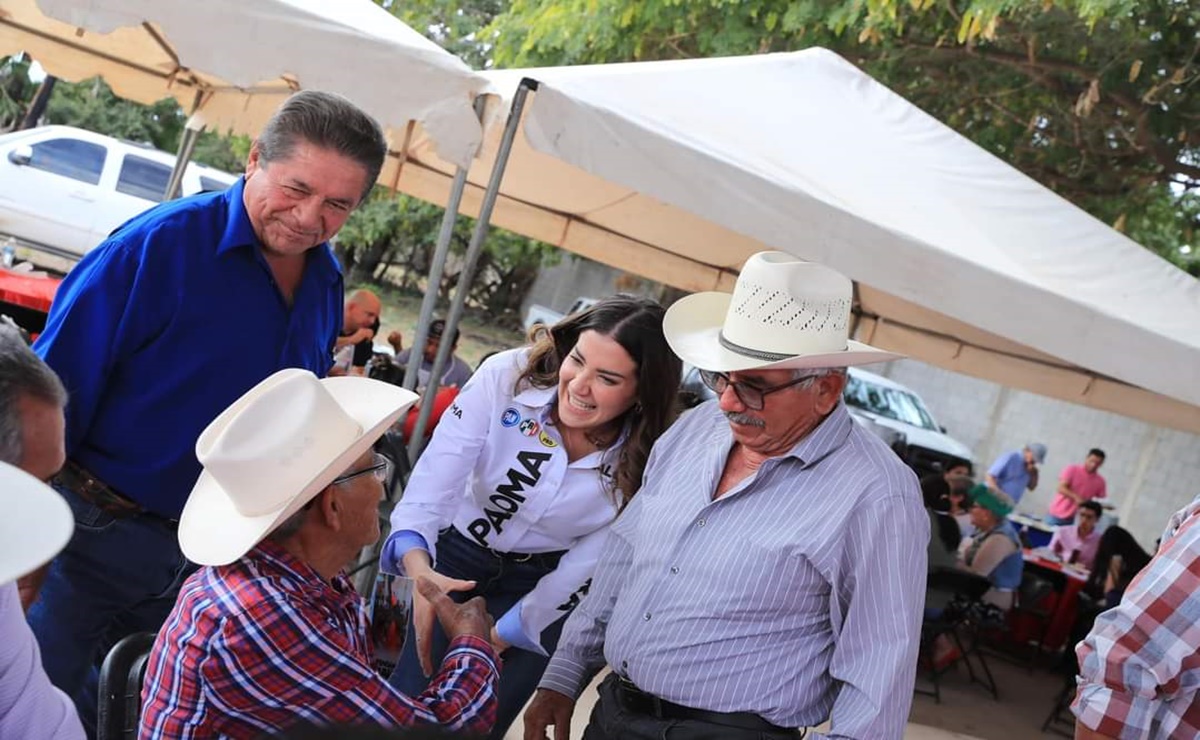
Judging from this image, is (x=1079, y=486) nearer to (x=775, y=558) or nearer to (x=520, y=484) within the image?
(x=520, y=484)

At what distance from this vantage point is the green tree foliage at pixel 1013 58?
8.77 meters

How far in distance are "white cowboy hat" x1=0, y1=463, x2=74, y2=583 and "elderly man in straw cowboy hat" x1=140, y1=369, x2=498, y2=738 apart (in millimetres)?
726

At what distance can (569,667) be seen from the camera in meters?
2.88

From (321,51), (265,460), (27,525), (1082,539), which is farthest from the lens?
(1082,539)

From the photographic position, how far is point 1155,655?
2320mm

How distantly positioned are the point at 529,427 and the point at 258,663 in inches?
53.7

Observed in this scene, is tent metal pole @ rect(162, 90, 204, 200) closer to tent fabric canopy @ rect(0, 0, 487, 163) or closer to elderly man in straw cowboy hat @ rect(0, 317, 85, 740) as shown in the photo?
tent fabric canopy @ rect(0, 0, 487, 163)

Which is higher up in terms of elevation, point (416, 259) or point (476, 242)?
point (476, 242)

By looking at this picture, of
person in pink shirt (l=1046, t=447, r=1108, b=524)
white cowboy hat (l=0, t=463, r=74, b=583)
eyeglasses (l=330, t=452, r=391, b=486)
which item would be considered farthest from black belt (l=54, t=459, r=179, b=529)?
person in pink shirt (l=1046, t=447, r=1108, b=524)

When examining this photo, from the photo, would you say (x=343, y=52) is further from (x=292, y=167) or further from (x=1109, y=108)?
(x=1109, y=108)

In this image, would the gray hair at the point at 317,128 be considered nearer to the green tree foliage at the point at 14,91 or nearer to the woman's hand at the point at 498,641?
the woman's hand at the point at 498,641

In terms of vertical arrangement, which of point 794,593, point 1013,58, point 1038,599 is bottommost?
point 1038,599

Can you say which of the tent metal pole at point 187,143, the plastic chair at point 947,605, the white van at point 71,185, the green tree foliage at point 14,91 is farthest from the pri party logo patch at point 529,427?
the green tree foliage at point 14,91

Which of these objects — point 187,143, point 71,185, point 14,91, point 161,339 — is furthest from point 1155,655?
point 14,91
